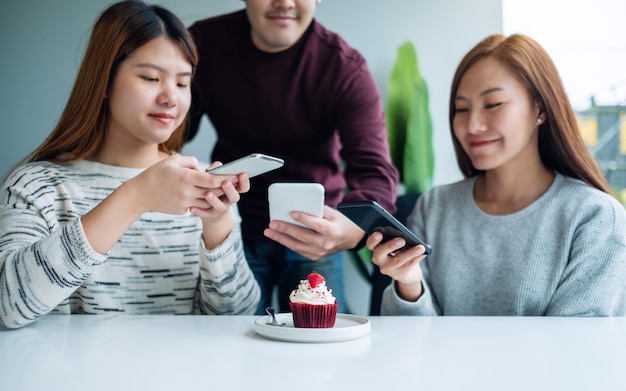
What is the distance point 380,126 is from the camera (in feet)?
7.70

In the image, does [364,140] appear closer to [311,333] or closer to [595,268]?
[595,268]

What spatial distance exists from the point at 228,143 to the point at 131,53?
0.69m

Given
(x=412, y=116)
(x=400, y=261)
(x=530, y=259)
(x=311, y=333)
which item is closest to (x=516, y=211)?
(x=530, y=259)

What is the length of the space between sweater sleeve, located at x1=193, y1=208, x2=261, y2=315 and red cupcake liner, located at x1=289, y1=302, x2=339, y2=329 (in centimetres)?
38

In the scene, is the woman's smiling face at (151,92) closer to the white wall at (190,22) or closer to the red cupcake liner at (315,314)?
the red cupcake liner at (315,314)

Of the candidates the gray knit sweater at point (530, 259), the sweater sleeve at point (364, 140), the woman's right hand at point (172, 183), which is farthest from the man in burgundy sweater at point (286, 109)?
the woman's right hand at point (172, 183)

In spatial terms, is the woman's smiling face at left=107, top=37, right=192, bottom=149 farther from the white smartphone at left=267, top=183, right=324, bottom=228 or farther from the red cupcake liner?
the red cupcake liner

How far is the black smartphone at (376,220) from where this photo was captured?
133 cm

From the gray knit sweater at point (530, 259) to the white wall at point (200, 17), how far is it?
Result: 152 cm

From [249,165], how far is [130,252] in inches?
21.7

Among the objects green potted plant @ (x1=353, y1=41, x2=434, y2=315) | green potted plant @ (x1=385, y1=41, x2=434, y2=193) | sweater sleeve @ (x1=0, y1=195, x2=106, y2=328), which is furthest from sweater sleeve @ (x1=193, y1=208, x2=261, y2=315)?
green potted plant @ (x1=385, y1=41, x2=434, y2=193)

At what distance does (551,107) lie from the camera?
191 centimetres

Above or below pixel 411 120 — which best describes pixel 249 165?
above

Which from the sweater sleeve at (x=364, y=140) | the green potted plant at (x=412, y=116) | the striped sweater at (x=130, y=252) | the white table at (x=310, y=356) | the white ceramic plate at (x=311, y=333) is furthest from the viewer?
the green potted plant at (x=412, y=116)
